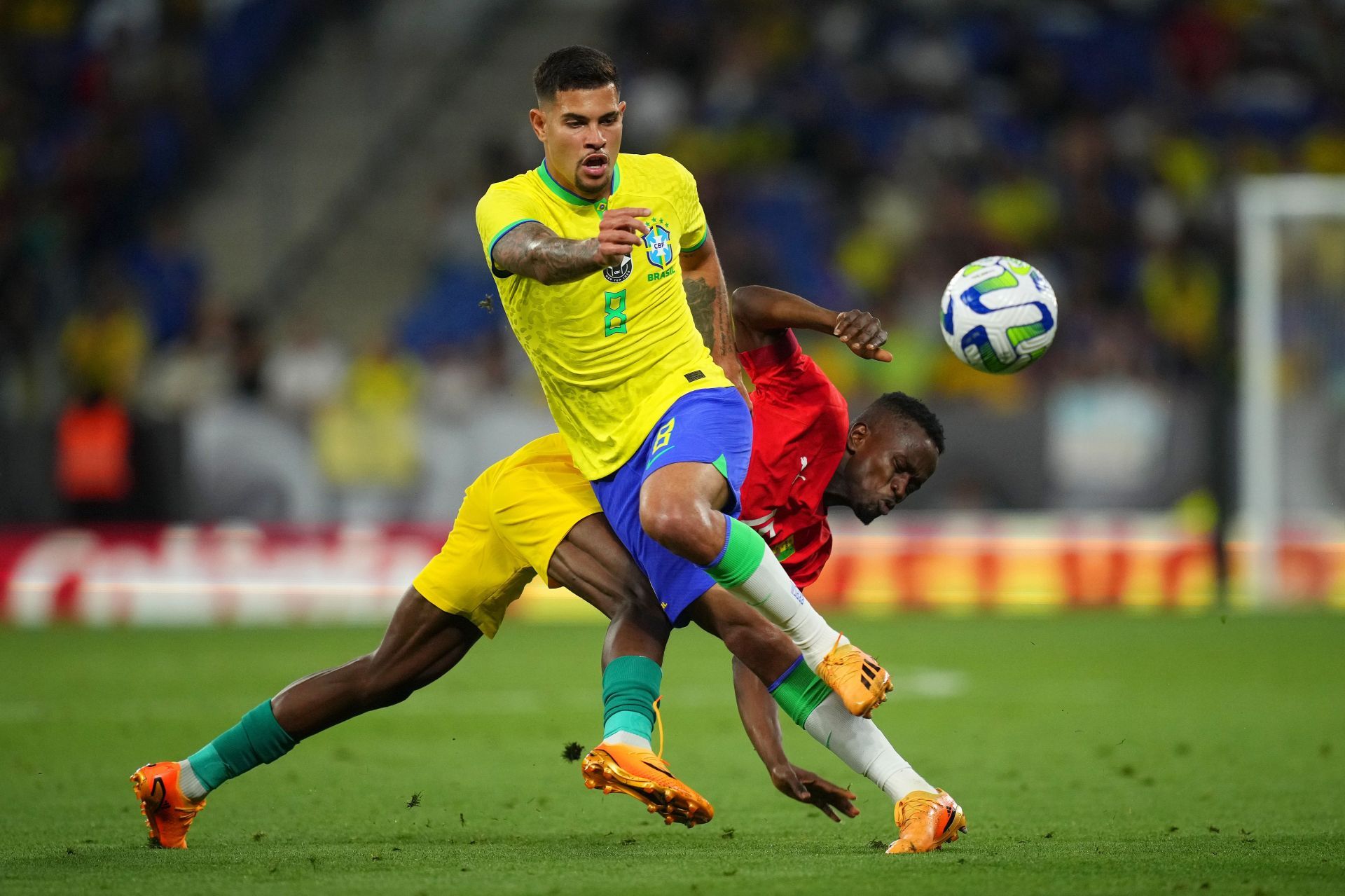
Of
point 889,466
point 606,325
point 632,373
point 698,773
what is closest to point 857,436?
point 889,466

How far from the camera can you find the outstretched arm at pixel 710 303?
19.2 ft

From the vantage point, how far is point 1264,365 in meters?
14.0

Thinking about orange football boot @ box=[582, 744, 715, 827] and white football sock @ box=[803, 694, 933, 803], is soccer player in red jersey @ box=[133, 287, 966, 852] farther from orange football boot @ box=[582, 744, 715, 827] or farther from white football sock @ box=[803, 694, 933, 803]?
orange football boot @ box=[582, 744, 715, 827]

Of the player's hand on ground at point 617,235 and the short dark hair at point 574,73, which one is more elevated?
the short dark hair at point 574,73

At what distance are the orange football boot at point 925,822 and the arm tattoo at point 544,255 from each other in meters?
1.71

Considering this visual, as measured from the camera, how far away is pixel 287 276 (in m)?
18.3

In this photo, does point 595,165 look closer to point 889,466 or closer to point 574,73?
point 574,73

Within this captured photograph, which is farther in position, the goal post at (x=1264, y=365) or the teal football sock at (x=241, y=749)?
the goal post at (x=1264, y=365)

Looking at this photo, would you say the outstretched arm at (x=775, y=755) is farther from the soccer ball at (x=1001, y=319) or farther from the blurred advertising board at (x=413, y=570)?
the blurred advertising board at (x=413, y=570)

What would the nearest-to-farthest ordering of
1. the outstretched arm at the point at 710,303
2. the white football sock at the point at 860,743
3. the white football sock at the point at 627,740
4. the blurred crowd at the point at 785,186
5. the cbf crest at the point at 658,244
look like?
the white football sock at the point at 627,740
the white football sock at the point at 860,743
the cbf crest at the point at 658,244
the outstretched arm at the point at 710,303
the blurred crowd at the point at 785,186

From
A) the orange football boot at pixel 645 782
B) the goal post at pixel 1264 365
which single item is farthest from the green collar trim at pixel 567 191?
the goal post at pixel 1264 365

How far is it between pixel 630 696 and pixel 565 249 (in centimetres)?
127

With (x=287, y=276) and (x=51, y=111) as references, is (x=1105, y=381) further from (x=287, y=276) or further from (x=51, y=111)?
(x=51, y=111)

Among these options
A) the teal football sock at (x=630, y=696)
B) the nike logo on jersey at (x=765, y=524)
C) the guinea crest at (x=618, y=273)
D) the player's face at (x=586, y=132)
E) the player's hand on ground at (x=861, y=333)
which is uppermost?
the player's face at (x=586, y=132)
